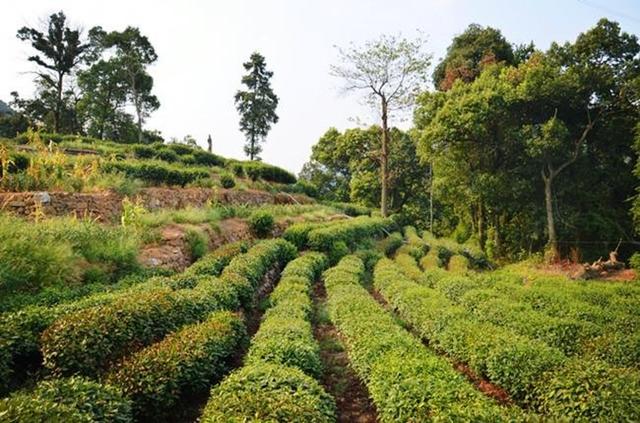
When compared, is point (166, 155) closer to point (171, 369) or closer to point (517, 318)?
point (517, 318)

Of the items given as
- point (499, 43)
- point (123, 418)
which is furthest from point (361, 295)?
point (499, 43)

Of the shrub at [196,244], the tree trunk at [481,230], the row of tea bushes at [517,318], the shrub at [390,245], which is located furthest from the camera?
the tree trunk at [481,230]

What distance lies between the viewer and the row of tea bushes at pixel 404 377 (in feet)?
16.7

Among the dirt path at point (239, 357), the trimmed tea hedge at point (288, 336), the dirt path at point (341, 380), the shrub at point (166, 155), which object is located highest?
the shrub at point (166, 155)

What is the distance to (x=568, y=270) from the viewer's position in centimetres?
2247

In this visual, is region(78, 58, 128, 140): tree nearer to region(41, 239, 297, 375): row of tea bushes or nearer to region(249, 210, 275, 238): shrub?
region(249, 210, 275, 238): shrub

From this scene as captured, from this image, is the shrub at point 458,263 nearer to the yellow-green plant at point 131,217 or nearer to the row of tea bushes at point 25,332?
the yellow-green plant at point 131,217

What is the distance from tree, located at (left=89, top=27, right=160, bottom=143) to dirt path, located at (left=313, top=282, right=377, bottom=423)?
112ft

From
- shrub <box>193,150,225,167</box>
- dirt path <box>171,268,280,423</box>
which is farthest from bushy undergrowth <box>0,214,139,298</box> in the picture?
shrub <box>193,150,225,167</box>

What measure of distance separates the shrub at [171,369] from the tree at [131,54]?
36583 millimetres

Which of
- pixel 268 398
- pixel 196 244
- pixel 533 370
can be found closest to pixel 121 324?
pixel 268 398

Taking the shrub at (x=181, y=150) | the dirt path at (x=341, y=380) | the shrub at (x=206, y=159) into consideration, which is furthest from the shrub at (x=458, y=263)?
the shrub at (x=181, y=150)

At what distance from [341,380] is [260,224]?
1099 cm

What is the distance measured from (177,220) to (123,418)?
10.6m
